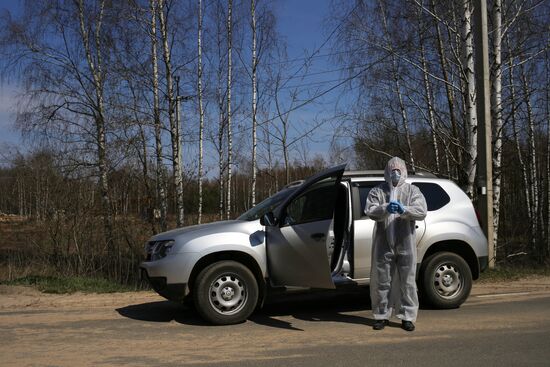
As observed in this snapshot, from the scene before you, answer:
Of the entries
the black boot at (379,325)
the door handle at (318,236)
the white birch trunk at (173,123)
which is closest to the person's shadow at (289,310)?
the black boot at (379,325)

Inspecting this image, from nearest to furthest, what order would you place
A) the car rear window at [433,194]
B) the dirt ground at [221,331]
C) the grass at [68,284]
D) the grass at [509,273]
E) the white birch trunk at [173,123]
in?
the dirt ground at [221,331], the car rear window at [433,194], the grass at [68,284], the grass at [509,273], the white birch trunk at [173,123]

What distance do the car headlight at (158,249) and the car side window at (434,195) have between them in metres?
3.55

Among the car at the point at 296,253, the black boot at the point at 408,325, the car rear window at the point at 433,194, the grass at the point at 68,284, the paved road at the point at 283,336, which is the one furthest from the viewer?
the grass at the point at 68,284

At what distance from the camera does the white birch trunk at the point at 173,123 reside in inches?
554

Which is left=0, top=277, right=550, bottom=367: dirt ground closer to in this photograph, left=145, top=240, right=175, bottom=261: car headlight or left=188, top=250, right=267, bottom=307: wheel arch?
left=188, top=250, right=267, bottom=307: wheel arch

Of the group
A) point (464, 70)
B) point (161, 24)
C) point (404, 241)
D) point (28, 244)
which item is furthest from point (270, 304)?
point (161, 24)

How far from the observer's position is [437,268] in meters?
7.25

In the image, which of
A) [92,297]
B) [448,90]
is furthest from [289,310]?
[448,90]

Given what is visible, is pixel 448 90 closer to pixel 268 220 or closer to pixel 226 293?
pixel 268 220

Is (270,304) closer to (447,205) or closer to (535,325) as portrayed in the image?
(447,205)

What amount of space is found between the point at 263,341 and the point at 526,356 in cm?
274

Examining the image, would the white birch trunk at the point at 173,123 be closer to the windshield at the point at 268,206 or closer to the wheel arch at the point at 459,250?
the windshield at the point at 268,206

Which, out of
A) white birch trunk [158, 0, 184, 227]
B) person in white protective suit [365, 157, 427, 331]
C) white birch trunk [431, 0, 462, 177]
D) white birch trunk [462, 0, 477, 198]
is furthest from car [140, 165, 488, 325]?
white birch trunk [158, 0, 184, 227]

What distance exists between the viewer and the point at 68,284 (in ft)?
32.8
